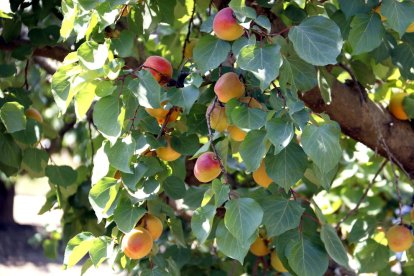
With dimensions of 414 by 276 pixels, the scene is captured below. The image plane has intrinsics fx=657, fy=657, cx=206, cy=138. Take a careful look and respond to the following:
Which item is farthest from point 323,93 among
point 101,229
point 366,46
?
point 101,229

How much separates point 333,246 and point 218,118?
27cm

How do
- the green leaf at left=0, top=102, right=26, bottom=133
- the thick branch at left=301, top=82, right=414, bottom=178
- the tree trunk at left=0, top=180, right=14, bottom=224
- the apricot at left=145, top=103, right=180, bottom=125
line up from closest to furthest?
the apricot at left=145, top=103, right=180, bottom=125 → the green leaf at left=0, top=102, right=26, bottom=133 → the thick branch at left=301, top=82, right=414, bottom=178 → the tree trunk at left=0, top=180, right=14, bottom=224

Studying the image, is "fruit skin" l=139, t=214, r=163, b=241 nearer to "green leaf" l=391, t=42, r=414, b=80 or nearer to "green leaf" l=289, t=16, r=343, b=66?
"green leaf" l=289, t=16, r=343, b=66

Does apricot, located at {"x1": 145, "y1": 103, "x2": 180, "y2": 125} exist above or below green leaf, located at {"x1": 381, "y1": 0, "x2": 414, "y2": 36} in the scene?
below

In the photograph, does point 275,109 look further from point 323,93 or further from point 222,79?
point 323,93

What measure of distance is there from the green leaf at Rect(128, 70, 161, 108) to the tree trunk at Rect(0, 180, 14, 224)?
7259 mm

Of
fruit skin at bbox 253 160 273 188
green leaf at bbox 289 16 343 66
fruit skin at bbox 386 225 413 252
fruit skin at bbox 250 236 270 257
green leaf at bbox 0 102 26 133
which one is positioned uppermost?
green leaf at bbox 289 16 343 66

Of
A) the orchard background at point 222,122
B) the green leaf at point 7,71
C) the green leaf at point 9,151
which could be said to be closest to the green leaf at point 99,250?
the orchard background at point 222,122

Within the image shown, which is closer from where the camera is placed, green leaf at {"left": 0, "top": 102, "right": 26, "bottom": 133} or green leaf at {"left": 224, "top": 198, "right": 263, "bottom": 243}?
green leaf at {"left": 224, "top": 198, "right": 263, "bottom": 243}

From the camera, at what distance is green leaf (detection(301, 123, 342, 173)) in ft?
2.89

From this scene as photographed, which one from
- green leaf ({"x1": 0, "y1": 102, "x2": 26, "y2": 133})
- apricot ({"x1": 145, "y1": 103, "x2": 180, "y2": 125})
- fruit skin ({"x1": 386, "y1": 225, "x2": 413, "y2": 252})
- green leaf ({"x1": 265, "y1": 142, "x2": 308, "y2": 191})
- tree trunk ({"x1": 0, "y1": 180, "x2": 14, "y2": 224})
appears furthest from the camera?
tree trunk ({"x1": 0, "y1": 180, "x2": 14, "y2": 224})

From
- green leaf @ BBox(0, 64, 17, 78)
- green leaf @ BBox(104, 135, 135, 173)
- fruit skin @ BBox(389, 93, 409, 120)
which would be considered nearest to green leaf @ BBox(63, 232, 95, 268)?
green leaf @ BBox(104, 135, 135, 173)

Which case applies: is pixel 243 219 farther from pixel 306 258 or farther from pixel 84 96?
pixel 84 96

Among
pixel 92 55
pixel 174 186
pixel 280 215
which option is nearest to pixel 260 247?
pixel 174 186
